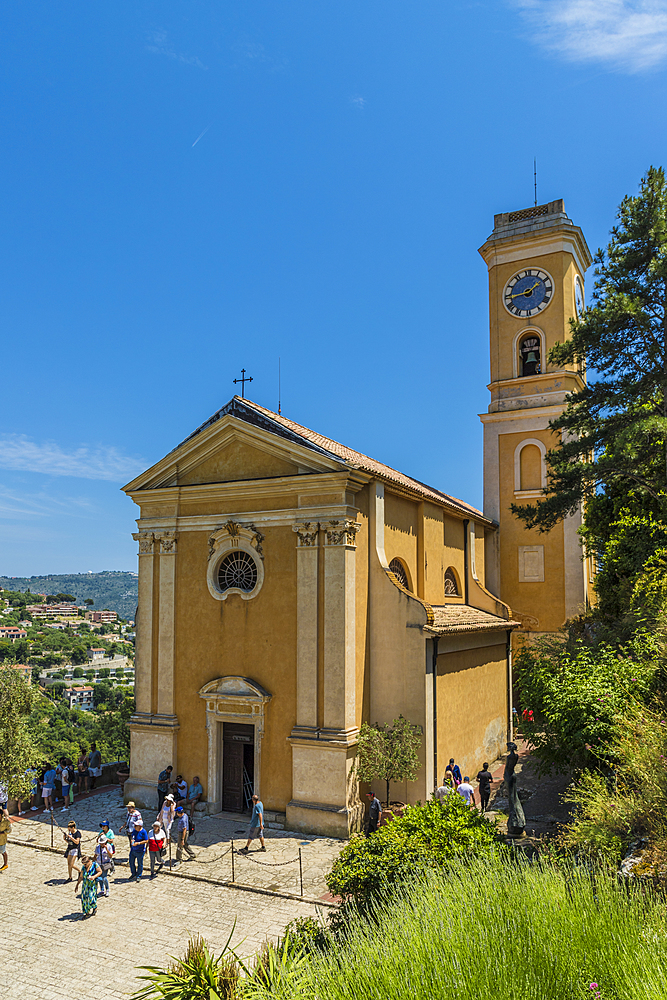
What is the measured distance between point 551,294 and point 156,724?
23361 mm

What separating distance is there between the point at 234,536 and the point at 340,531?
3240 millimetres

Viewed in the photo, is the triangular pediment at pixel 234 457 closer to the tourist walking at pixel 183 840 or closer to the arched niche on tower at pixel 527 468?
the tourist walking at pixel 183 840

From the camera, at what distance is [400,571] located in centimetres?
1950

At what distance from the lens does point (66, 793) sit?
18.2m

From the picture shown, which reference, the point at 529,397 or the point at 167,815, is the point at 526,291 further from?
the point at 167,815

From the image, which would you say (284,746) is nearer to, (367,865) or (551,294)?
(367,865)

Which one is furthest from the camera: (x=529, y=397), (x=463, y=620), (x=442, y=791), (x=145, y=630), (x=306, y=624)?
(x=529, y=397)

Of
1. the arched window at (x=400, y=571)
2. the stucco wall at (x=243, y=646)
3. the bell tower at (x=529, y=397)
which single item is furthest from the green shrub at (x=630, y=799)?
the bell tower at (x=529, y=397)

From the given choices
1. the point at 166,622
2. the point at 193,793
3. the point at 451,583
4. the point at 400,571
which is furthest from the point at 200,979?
the point at 451,583

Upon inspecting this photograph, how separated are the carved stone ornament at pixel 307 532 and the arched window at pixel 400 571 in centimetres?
305

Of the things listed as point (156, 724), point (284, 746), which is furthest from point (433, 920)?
point (156, 724)

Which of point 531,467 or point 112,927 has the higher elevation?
point 531,467

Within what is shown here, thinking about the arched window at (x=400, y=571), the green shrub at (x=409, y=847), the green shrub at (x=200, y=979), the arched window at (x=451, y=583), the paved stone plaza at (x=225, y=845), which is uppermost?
the arched window at (x=400, y=571)

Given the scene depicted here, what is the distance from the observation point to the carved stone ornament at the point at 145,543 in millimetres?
19312
